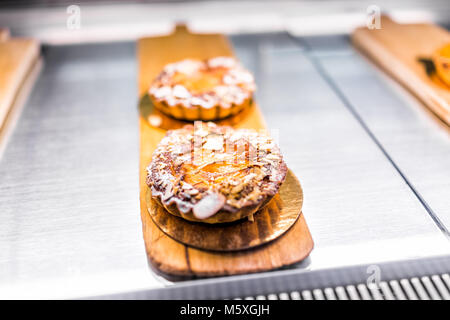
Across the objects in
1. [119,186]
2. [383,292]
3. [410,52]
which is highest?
[410,52]

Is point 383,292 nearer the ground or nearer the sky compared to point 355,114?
nearer the ground

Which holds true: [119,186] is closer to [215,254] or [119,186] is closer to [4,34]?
[215,254]

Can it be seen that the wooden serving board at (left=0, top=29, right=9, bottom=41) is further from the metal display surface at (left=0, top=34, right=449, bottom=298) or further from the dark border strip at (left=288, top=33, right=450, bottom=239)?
the dark border strip at (left=288, top=33, right=450, bottom=239)

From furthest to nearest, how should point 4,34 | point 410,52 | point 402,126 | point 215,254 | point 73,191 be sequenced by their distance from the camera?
point 4,34 < point 410,52 < point 402,126 < point 73,191 < point 215,254

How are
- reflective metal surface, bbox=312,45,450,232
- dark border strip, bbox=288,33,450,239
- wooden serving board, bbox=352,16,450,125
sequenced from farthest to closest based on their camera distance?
wooden serving board, bbox=352,16,450,125 < reflective metal surface, bbox=312,45,450,232 < dark border strip, bbox=288,33,450,239

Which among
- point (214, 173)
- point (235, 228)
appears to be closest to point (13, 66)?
point (214, 173)

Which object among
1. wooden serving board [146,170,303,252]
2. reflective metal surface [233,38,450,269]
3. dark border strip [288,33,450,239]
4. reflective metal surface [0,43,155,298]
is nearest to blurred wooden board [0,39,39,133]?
reflective metal surface [0,43,155,298]

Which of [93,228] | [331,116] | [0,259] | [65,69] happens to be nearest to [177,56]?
[65,69]

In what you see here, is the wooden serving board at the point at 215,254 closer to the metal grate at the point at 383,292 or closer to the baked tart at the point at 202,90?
the metal grate at the point at 383,292
